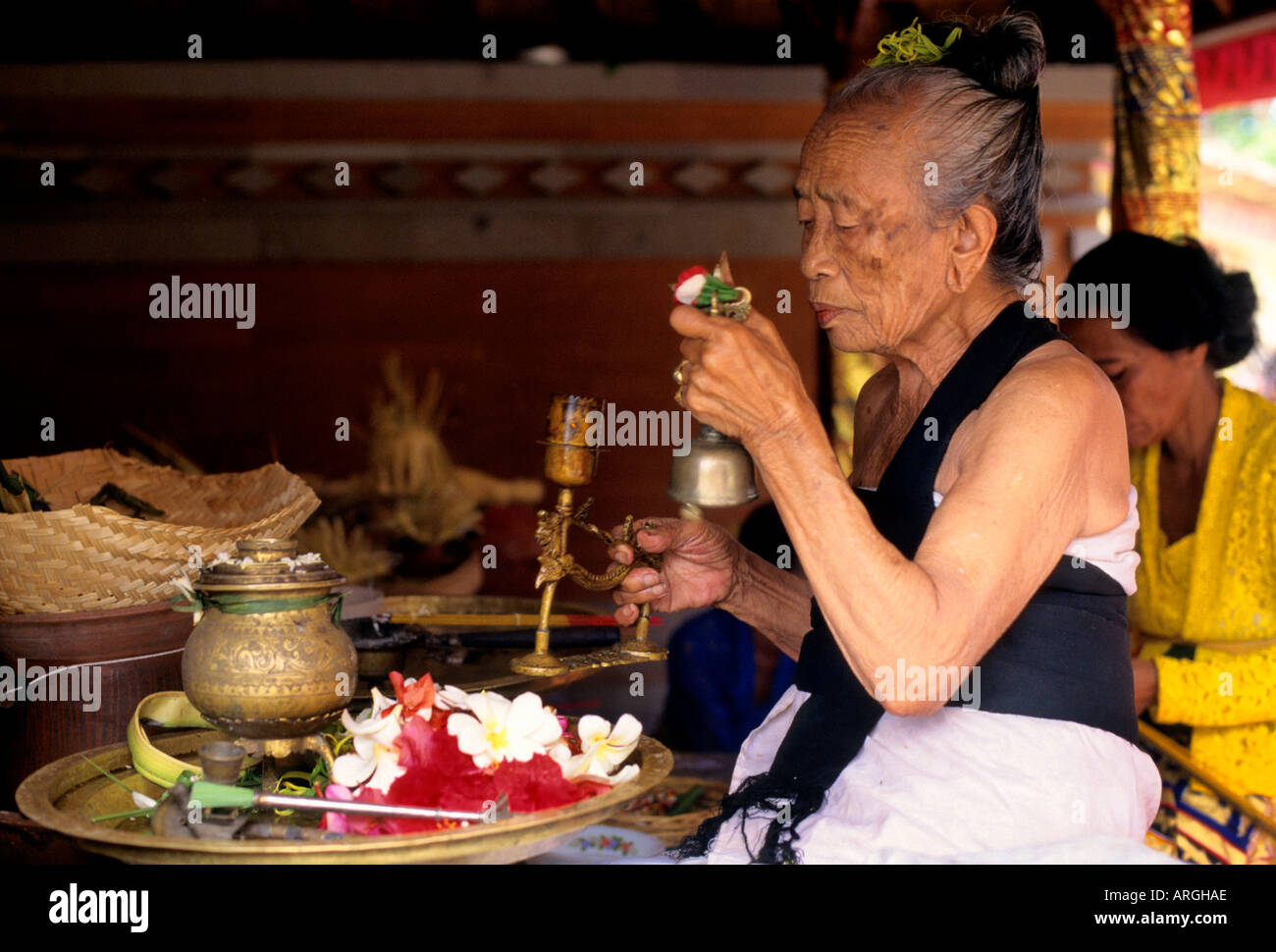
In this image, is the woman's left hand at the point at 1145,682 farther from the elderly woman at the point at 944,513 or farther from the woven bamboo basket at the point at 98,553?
the woven bamboo basket at the point at 98,553

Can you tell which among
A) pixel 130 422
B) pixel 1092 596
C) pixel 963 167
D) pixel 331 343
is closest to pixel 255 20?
pixel 331 343

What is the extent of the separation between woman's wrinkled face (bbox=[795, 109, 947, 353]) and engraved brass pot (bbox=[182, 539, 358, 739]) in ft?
3.12

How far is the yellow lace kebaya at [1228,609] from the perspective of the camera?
2943mm

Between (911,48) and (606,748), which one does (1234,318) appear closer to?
(911,48)

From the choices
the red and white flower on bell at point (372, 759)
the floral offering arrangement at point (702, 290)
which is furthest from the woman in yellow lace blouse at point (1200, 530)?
the red and white flower on bell at point (372, 759)

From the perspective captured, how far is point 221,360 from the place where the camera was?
21.0ft

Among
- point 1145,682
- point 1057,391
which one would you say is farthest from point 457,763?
point 1145,682

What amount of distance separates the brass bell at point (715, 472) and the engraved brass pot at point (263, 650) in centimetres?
57

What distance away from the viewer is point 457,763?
165 cm

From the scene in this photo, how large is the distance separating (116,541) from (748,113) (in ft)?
16.2

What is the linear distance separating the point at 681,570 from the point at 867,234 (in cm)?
72

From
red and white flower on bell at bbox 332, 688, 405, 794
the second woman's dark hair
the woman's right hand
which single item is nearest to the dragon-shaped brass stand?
the woman's right hand

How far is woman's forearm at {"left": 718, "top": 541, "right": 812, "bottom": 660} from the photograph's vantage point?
2418 millimetres

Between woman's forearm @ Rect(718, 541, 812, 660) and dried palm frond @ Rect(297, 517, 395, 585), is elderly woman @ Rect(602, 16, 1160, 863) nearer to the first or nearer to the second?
woman's forearm @ Rect(718, 541, 812, 660)
